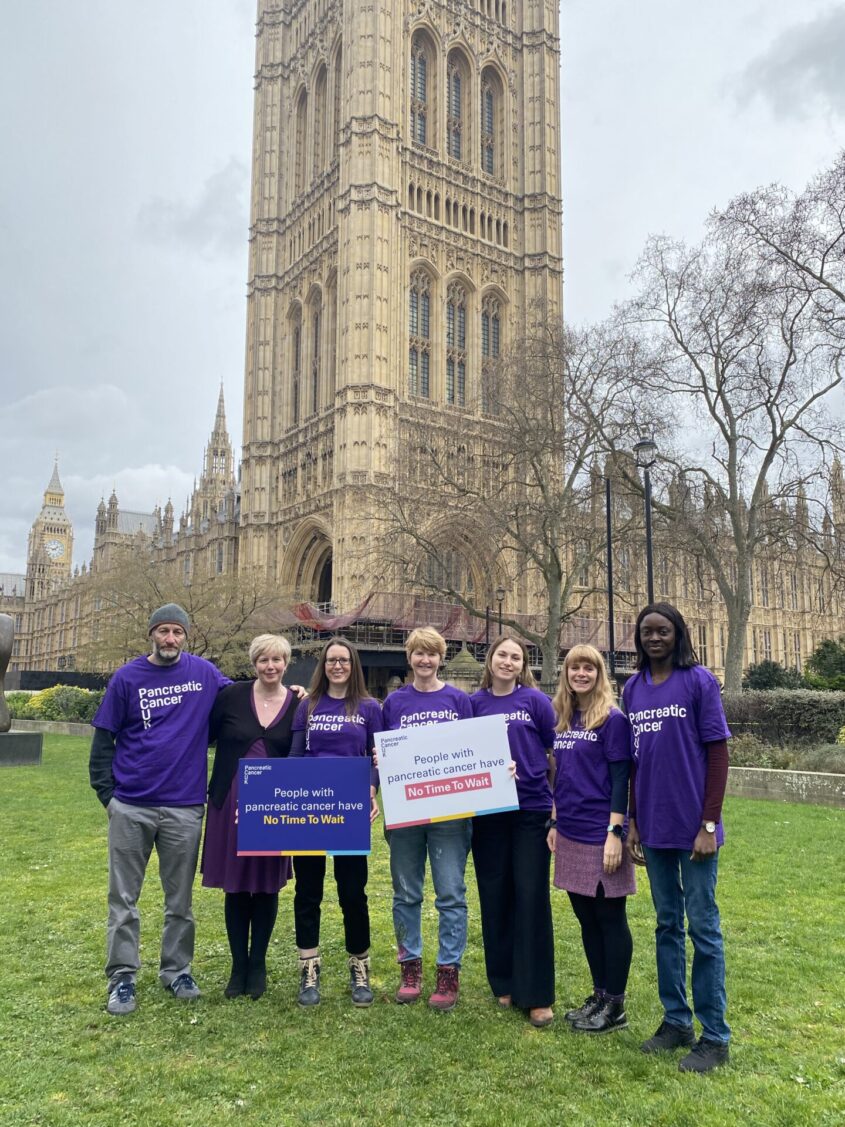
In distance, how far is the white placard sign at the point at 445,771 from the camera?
4492 millimetres

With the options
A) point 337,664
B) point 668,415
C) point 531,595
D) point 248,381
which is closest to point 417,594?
point 531,595

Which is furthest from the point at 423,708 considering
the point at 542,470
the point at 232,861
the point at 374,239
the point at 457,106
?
the point at 457,106

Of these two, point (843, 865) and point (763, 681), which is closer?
point (843, 865)

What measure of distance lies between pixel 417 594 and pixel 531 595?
36.7ft

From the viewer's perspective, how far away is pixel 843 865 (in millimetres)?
8070

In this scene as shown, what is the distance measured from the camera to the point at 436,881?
464cm

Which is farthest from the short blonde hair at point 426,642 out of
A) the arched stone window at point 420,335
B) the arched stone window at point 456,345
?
the arched stone window at point 456,345

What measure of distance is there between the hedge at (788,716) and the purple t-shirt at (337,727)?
13.5 meters

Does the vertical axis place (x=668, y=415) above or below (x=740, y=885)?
above

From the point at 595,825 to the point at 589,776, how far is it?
255 millimetres

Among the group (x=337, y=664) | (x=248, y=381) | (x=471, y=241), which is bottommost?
(x=337, y=664)

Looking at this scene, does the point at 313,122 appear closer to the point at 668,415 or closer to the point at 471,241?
the point at 471,241

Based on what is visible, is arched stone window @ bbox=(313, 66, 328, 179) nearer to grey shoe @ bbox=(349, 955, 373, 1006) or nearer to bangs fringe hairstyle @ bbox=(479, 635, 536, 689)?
bangs fringe hairstyle @ bbox=(479, 635, 536, 689)

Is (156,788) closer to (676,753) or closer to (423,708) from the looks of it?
(423,708)
